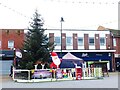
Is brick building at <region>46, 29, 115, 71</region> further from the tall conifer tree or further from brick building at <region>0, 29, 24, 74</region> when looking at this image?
the tall conifer tree

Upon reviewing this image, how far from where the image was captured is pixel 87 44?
5059cm

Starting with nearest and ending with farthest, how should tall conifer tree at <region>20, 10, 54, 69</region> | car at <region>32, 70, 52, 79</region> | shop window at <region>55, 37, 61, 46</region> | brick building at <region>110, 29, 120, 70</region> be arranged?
car at <region>32, 70, 52, 79</region>, tall conifer tree at <region>20, 10, 54, 69</region>, shop window at <region>55, 37, 61, 46</region>, brick building at <region>110, 29, 120, 70</region>

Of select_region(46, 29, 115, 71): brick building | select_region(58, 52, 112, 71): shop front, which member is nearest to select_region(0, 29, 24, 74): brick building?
select_region(46, 29, 115, 71): brick building

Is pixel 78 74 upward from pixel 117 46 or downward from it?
downward

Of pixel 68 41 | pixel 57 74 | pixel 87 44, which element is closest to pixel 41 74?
pixel 57 74

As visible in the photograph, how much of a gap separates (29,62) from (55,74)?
15.4 feet

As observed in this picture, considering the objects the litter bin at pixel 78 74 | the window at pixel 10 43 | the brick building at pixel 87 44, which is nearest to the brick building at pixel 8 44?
the window at pixel 10 43

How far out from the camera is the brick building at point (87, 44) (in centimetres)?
4962

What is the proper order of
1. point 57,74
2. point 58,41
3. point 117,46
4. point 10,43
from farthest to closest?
point 117,46
point 58,41
point 10,43
point 57,74

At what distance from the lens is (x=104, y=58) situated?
51281 millimetres

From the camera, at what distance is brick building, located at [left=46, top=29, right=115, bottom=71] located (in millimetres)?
49625

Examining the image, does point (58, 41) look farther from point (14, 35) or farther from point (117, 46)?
point (117, 46)

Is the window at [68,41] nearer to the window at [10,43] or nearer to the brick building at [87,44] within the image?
the brick building at [87,44]

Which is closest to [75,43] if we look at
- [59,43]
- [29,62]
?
[59,43]
